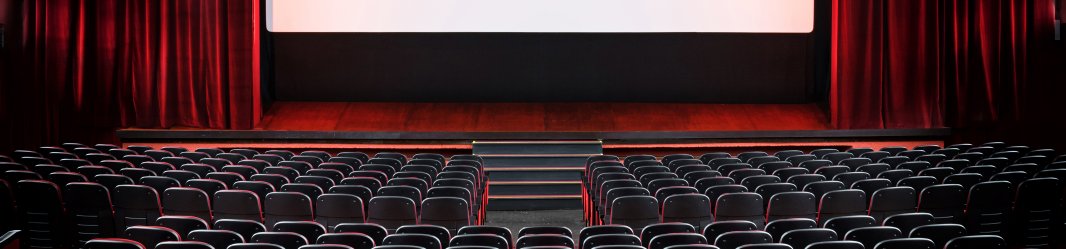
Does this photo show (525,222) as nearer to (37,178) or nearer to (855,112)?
(37,178)

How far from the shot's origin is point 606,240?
6297mm

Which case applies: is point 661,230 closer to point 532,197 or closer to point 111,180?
point 111,180

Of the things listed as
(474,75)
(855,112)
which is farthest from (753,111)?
(474,75)

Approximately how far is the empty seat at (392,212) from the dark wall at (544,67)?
8477 millimetres

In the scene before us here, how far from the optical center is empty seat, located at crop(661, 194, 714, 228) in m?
8.03


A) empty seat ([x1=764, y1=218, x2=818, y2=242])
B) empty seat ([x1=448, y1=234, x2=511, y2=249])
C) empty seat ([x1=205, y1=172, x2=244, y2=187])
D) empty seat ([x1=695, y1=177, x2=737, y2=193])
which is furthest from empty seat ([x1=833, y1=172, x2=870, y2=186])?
empty seat ([x1=205, y1=172, x2=244, y2=187])

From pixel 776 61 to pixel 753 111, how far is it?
0.89 metres

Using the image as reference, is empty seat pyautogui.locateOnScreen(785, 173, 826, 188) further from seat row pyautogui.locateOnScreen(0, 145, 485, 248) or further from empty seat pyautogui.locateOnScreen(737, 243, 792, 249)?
empty seat pyautogui.locateOnScreen(737, 243, 792, 249)

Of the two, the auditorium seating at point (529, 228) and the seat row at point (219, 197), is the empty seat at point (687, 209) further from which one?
the seat row at point (219, 197)

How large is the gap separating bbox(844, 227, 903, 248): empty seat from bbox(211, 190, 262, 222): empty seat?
3944 mm

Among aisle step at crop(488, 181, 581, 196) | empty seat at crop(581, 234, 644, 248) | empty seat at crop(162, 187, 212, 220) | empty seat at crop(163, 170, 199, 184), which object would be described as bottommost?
aisle step at crop(488, 181, 581, 196)

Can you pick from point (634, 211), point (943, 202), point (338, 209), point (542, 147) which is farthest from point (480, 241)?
point (542, 147)

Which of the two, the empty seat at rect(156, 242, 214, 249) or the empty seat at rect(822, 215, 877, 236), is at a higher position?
the empty seat at rect(156, 242, 214, 249)

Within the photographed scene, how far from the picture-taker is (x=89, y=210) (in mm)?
8039
